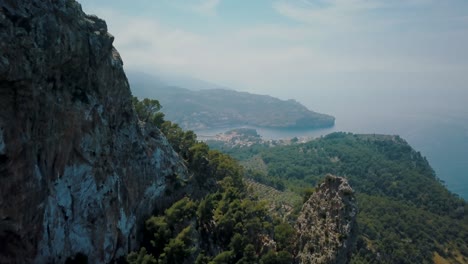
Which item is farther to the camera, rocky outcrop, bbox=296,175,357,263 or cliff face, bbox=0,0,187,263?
rocky outcrop, bbox=296,175,357,263

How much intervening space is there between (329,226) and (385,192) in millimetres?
100845

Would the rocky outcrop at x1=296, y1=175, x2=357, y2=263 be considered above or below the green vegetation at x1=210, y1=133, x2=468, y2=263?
above

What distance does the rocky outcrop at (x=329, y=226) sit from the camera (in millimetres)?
38875

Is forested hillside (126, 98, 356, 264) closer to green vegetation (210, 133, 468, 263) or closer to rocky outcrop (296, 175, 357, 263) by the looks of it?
rocky outcrop (296, 175, 357, 263)

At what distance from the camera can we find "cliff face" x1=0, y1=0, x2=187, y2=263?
21.5m

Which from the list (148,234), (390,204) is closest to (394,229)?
(390,204)

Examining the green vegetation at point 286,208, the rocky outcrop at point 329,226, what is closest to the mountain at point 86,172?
the green vegetation at point 286,208

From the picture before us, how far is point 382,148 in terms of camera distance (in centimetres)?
18812

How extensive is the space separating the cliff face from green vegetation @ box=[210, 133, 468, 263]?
31910 millimetres

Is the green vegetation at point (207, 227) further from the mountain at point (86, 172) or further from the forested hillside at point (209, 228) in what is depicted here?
the mountain at point (86, 172)

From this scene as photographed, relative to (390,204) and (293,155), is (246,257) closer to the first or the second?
(390,204)

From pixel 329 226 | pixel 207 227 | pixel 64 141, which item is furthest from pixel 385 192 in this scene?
pixel 64 141

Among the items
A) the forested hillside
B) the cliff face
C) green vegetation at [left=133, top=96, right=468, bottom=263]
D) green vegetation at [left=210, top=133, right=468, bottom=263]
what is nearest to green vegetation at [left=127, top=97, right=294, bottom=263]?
the forested hillside

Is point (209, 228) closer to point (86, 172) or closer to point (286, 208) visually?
point (86, 172)
